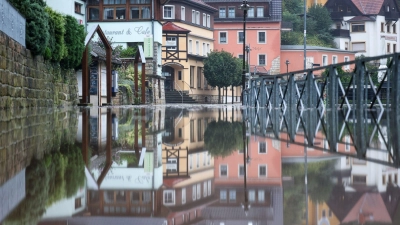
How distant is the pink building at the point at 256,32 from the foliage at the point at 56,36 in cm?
7702

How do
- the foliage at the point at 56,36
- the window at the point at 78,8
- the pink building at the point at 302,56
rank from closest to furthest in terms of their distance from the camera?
the foliage at the point at 56,36 < the window at the point at 78,8 < the pink building at the point at 302,56

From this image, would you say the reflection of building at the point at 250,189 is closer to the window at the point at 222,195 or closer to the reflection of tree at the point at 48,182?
the window at the point at 222,195

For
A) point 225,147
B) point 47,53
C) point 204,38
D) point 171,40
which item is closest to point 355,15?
point 204,38

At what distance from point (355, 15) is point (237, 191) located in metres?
129

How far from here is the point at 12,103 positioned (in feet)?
55.4

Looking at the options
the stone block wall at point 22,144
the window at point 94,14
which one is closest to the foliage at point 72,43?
the stone block wall at point 22,144

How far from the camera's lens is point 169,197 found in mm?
4199

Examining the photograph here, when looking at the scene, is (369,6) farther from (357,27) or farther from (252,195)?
(252,195)

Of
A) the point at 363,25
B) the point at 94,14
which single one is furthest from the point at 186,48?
the point at 363,25

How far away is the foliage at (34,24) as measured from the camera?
21.0 meters

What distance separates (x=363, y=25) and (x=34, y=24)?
11079 centimetres

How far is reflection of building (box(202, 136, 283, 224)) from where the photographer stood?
349 centimetres

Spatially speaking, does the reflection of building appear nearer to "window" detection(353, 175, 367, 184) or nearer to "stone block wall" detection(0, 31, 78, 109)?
"window" detection(353, 175, 367, 184)

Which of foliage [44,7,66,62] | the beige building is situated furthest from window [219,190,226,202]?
the beige building
